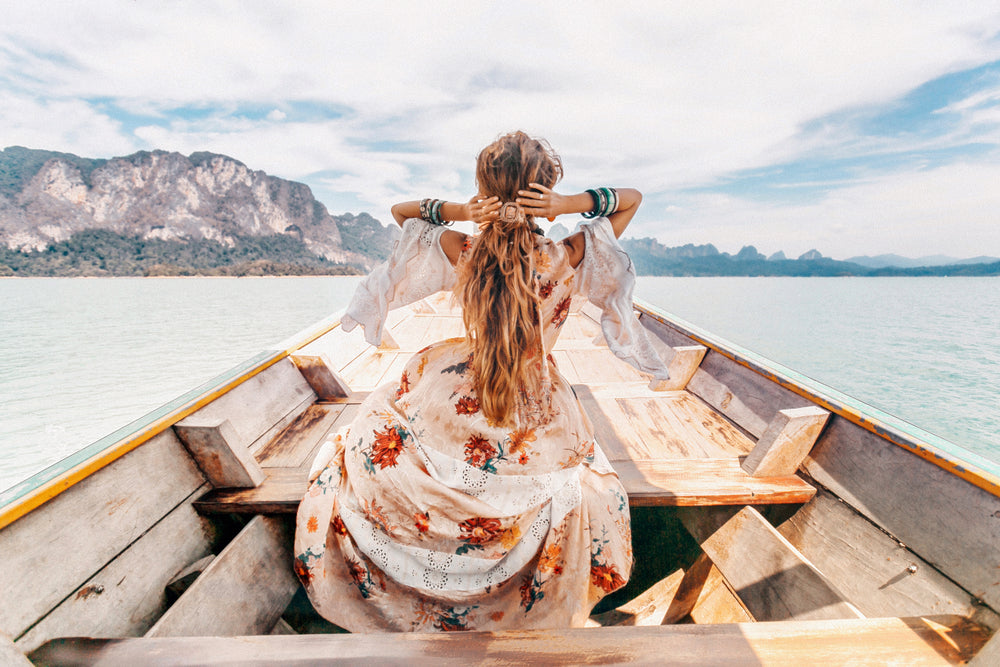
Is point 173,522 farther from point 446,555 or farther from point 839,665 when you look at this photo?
point 839,665

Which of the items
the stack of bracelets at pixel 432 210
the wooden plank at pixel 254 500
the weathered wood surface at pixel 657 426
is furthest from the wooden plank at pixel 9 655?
the weathered wood surface at pixel 657 426

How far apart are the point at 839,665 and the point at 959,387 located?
10576 mm

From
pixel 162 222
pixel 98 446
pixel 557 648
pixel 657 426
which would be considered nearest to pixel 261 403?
pixel 98 446

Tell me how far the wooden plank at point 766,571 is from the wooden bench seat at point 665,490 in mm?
112

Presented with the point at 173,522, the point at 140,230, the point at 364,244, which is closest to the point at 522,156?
the point at 173,522

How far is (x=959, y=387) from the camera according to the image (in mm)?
7609

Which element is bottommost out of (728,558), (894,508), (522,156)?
(728,558)

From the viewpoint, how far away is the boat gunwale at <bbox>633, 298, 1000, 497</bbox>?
1243 millimetres

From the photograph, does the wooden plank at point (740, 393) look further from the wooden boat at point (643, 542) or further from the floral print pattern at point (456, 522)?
the floral print pattern at point (456, 522)

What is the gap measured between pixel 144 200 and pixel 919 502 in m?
98.3

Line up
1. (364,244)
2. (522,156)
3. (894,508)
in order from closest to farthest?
(522,156) < (894,508) < (364,244)

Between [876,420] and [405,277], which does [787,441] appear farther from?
[405,277]

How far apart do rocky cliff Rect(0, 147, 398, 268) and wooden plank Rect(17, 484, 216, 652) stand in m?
86.1

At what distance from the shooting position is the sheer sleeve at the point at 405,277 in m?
1.50
